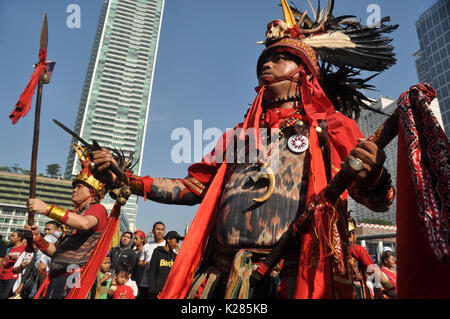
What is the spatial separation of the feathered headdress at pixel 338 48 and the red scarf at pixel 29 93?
2.39m

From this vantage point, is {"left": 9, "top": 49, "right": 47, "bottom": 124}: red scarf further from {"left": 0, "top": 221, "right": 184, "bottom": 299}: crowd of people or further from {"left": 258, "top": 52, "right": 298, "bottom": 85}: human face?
{"left": 0, "top": 221, "right": 184, "bottom": 299}: crowd of people

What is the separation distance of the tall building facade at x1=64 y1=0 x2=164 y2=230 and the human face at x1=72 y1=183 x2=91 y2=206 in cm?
7445

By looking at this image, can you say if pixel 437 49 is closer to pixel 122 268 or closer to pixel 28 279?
pixel 122 268

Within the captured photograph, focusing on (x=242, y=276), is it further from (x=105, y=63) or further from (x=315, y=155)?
(x=105, y=63)

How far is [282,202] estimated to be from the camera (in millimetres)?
1852

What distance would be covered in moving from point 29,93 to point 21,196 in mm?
87922

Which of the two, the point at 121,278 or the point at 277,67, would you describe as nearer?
the point at 277,67

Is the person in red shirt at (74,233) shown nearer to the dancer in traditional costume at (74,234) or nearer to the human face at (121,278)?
the dancer in traditional costume at (74,234)

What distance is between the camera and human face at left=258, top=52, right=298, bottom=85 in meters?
2.41

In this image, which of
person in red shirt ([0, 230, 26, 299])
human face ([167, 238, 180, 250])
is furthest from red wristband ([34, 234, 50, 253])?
person in red shirt ([0, 230, 26, 299])

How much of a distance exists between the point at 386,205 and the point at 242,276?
2.99 ft

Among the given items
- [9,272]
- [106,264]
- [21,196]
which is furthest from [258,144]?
[21,196]

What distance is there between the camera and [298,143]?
81.0 inches

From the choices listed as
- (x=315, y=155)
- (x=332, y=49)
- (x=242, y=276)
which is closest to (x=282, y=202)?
(x=315, y=155)
